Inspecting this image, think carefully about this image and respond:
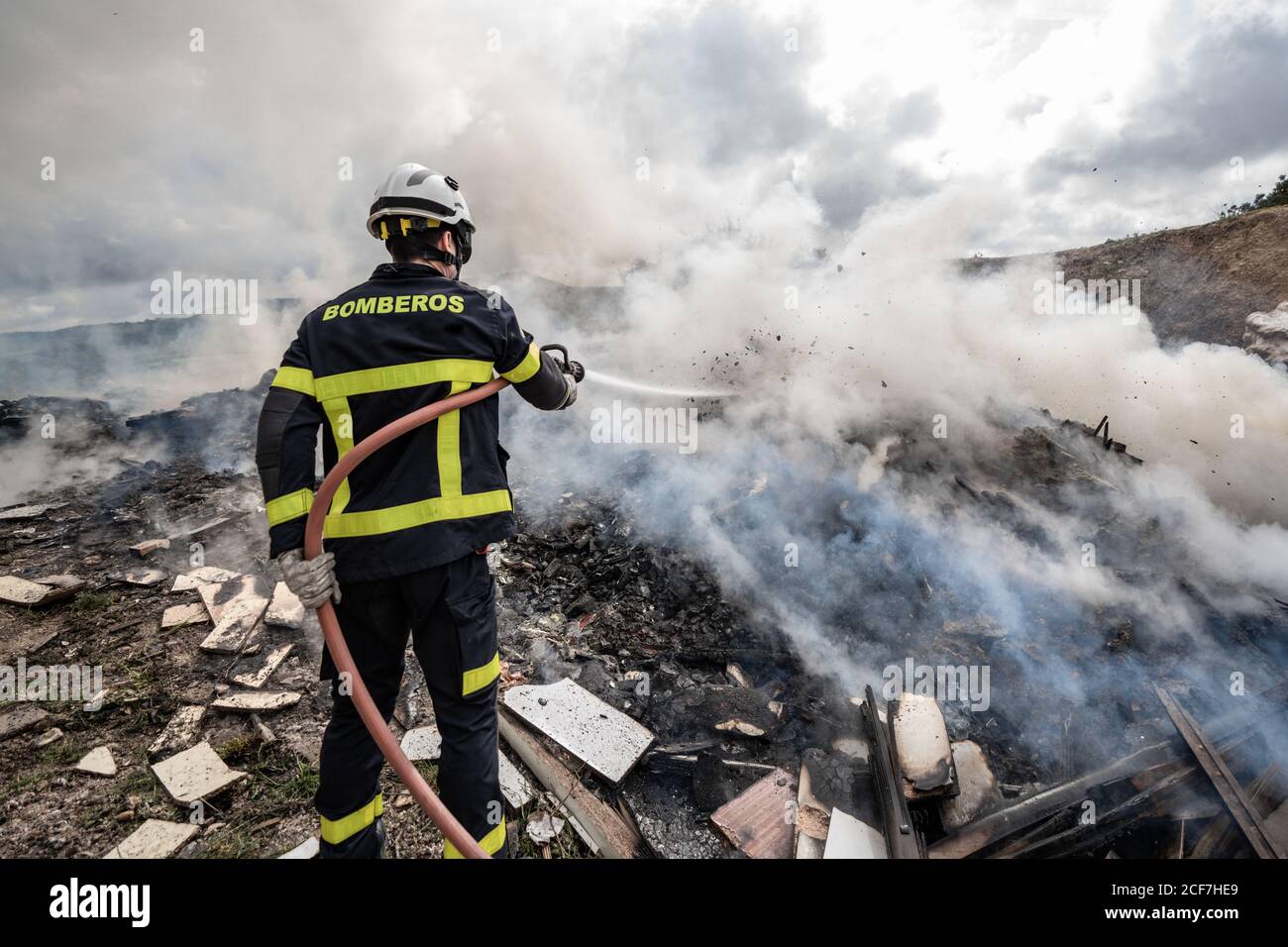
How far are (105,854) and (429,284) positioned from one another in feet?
10.2

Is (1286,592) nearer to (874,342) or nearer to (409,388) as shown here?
(874,342)

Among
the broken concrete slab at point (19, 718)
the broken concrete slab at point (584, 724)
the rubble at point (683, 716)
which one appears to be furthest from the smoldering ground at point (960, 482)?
the broken concrete slab at point (19, 718)

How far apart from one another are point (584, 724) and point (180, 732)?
2461mm

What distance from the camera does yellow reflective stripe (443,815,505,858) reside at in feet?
6.63

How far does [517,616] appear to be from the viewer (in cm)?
448

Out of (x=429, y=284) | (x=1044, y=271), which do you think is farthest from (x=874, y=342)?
(x=1044, y=271)

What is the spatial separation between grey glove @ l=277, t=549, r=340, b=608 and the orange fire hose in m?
0.04

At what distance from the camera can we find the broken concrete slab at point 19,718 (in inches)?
119

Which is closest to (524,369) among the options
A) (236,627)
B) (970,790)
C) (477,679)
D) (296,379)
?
(296,379)

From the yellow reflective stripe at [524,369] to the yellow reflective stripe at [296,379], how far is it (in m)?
0.74

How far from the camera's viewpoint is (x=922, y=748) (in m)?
2.89

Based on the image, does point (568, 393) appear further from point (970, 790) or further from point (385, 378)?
point (970, 790)

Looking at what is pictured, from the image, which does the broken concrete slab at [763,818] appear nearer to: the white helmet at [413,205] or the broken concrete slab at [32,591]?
the white helmet at [413,205]

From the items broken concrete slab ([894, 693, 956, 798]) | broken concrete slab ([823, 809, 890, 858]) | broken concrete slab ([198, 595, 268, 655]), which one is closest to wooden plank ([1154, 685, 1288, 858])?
broken concrete slab ([894, 693, 956, 798])
